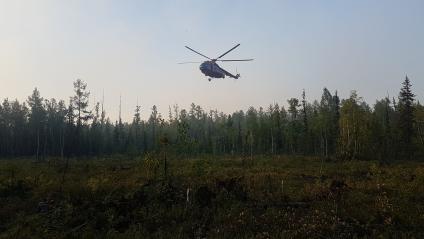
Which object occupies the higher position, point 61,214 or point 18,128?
point 18,128

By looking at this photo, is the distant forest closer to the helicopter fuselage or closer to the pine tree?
the pine tree

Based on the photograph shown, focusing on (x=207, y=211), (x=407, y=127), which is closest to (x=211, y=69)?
(x=207, y=211)

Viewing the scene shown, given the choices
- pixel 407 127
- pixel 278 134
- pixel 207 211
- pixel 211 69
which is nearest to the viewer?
pixel 207 211

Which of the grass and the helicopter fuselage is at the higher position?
the helicopter fuselage

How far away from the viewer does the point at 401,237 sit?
39.6 ft

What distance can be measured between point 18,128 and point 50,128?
775cm

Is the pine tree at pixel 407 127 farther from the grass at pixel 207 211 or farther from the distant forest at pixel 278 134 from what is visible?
the grass at pixel 207 211

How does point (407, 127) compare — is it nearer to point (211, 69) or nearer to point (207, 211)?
point (211, 69)

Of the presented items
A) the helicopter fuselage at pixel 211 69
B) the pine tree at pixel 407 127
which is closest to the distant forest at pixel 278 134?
the pine tree at pixel 407 127

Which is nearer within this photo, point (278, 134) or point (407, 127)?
point (407, 127)

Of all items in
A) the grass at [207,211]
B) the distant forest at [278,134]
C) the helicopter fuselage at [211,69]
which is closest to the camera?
the grass at [207,211]

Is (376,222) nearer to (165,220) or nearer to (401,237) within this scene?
(401,237)

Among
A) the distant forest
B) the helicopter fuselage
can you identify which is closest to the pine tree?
the distant forest

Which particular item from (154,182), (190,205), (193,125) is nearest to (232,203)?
(190,205)
